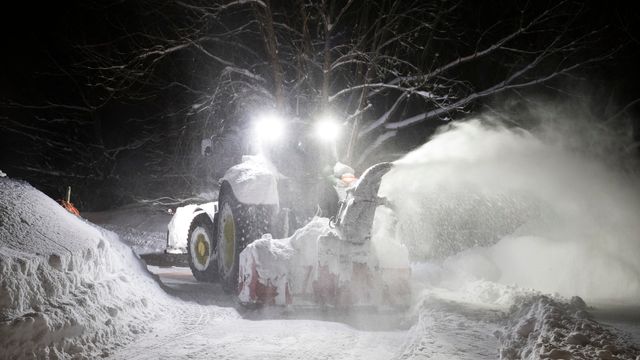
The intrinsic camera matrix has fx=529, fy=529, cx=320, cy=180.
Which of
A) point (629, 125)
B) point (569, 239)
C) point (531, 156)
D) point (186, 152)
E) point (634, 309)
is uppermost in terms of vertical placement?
point (629, 125)

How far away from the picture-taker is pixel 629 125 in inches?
822

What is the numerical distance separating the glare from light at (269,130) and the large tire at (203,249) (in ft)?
6.97

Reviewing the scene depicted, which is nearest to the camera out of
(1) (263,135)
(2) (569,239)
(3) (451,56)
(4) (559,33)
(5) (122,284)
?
(5) (122,284)

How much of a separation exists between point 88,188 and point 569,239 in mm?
24987

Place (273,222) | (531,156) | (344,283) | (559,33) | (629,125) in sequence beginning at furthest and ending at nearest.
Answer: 1. (629,125)
2. (559,33)
3. (531,156)
4. (273,222)
5. (344,283)

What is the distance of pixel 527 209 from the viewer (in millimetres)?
11500

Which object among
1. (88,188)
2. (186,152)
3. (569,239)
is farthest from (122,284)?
(88,188)

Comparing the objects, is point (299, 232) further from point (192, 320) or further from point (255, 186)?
point (192, 320)

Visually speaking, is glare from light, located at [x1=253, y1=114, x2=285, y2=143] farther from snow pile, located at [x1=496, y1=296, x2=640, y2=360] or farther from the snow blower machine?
snow pile, located at [x1=496, y1=296, x2=640, y2=360]

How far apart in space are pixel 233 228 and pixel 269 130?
6.37 feet

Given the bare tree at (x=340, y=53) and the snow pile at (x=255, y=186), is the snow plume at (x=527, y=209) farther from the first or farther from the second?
the bare tree at (x=340, y=53)

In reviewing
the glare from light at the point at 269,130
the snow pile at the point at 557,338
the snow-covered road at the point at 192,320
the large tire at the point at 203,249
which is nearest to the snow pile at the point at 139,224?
the large tire at the point at 203,249

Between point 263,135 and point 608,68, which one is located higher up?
point 608,68

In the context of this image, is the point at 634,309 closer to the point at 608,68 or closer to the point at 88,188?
the point at 608,68
